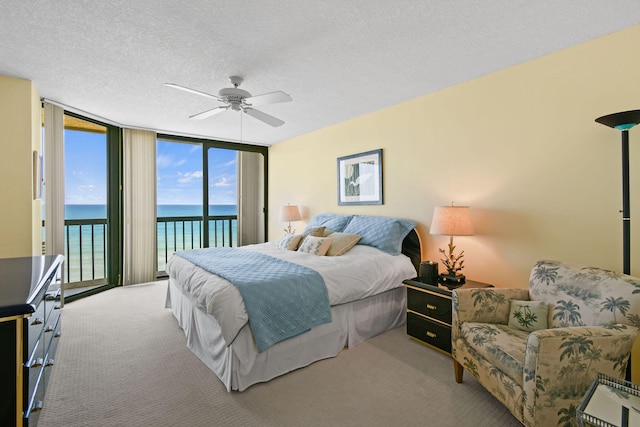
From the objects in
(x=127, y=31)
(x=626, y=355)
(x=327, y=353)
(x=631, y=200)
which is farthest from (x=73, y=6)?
(x=631, y=200)

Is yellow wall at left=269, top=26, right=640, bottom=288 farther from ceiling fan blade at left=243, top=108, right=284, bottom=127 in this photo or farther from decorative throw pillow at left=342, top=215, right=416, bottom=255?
ceiling fan blade at left=243, top=108, right=284, bottom=127

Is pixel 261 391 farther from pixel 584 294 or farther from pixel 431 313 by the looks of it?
pixel 584 294

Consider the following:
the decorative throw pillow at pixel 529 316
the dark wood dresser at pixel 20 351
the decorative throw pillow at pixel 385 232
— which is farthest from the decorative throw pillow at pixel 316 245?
the dark wood dresser at pixel 20 351

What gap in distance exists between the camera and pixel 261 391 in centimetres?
206

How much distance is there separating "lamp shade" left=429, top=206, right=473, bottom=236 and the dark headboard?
0.56 metres

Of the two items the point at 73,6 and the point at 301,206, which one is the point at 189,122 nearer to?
the point at 301,206

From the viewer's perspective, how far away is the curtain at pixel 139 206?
473 cm

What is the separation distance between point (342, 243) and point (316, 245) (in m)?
0.30

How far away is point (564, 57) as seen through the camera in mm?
2332

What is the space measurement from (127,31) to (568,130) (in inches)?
133

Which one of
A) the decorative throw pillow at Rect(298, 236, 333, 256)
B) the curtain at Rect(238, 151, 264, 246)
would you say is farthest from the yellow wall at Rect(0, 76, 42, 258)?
the curtain at Rect(238, 151, 264, 246)

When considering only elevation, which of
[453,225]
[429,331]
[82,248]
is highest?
[453,225]

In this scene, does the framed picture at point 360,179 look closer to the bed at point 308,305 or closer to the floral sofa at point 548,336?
the bed at point 308,305

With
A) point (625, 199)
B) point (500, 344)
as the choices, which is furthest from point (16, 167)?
point (625, 199)
